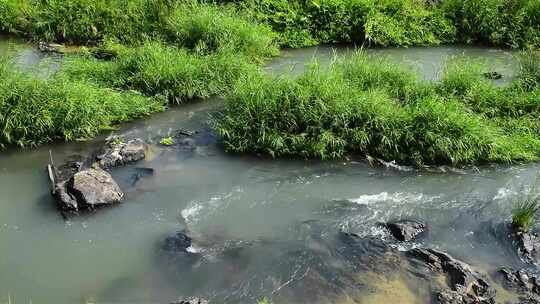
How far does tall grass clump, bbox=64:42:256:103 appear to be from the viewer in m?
13.5

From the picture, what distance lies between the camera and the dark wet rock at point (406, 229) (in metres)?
9.34

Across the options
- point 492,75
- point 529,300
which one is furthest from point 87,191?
point 492,75

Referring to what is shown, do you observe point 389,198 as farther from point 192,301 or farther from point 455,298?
point 192,301

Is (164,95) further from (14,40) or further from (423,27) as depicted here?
(423,27)

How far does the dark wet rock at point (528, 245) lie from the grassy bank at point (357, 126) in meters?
2.28

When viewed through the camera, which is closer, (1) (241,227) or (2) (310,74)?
(1) (241,227)

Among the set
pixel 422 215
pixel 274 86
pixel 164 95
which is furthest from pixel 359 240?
pixel 164 95

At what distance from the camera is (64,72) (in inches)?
526

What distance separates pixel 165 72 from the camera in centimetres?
1345

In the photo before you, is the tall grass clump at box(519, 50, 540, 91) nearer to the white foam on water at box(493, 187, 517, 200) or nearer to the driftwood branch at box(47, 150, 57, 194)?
the white foam on water at box(493, 187, 517, 200)

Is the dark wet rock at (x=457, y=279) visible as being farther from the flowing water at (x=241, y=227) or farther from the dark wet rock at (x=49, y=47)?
the dark wet rock at (x=49, y=47)

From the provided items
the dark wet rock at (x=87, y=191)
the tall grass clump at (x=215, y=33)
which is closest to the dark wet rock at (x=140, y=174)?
the dark wet rock at (x=87, y=191)

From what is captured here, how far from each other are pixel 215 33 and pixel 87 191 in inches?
270

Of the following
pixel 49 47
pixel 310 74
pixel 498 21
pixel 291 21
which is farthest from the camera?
pixel 498 21
